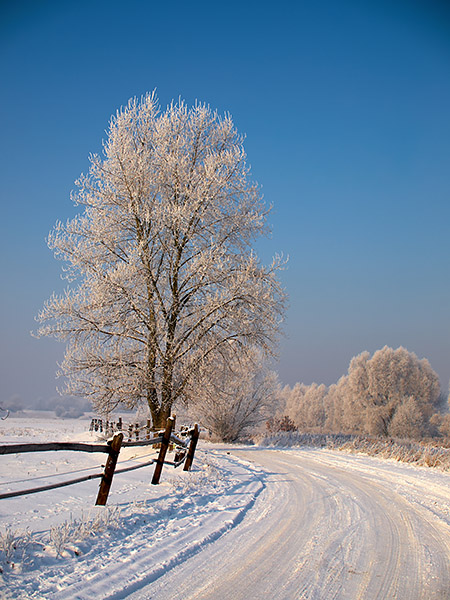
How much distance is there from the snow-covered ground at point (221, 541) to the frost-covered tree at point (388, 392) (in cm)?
3911

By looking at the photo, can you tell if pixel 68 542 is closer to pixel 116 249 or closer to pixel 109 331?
pixel 109 331

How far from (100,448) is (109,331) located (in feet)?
27.4

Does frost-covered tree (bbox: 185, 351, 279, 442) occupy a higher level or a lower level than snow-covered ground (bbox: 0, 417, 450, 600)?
higher

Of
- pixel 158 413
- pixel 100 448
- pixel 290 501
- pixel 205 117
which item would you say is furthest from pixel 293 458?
pixel 205 117

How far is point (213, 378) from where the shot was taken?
47.4ft

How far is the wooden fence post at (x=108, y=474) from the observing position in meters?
5.91

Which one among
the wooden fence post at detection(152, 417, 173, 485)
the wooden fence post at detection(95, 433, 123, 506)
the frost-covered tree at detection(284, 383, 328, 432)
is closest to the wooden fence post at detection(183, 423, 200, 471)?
the wooden fence post at detection(152, 417, 173, 485)

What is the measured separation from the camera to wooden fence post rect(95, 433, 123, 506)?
5.91 meters

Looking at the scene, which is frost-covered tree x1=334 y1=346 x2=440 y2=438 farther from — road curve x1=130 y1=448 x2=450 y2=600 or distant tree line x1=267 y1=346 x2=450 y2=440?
road curve x1=130 y1=448 x2=450 y2=600

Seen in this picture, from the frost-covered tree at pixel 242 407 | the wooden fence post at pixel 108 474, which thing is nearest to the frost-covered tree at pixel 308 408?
the frost-covered tree at pixel 242 407

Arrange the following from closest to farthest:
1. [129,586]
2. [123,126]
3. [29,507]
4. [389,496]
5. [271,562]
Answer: [129,586] → [271,562] → [29,507] → [389,496] → [123,126]

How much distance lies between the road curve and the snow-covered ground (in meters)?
0.02

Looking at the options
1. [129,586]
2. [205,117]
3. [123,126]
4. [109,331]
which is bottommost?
[129,586]

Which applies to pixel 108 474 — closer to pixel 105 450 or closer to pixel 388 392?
pixel 105 450
